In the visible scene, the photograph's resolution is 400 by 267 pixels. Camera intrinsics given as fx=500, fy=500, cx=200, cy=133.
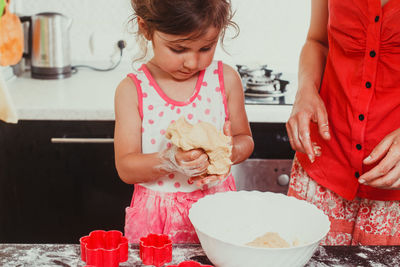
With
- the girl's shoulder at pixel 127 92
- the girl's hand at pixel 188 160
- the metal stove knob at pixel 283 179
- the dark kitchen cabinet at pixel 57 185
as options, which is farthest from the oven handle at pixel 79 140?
the girl's hand at pixel 188 160

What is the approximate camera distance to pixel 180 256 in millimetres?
973

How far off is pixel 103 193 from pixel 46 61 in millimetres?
697

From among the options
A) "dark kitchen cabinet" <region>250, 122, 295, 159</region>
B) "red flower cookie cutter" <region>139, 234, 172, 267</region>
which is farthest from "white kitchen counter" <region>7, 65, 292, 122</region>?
"red flower cookie cutter" <region>139, 234, 172, 267</region>

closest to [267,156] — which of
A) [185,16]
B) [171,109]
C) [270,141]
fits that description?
[270,141]

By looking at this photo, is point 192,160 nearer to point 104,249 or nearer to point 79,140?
point 104,249

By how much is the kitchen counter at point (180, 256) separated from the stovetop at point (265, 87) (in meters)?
1.02

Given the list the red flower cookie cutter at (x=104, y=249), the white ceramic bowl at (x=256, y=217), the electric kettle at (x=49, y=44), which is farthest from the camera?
the electric kettle at (x=49, y=44)

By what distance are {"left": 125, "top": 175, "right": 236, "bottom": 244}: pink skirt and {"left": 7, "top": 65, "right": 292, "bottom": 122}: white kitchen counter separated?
0.56 metres

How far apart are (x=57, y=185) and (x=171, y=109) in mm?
808

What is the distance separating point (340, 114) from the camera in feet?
4.26

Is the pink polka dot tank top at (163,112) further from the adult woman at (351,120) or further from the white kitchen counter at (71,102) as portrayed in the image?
the white kitchen counter at (71,102)

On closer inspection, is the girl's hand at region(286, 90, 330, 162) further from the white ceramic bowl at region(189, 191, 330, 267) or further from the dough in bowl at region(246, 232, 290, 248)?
the dough in bowl at region(246, 232, 290, 248)

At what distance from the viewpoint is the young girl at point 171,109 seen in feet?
3.90

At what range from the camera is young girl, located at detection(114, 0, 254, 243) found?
1.19 meters
